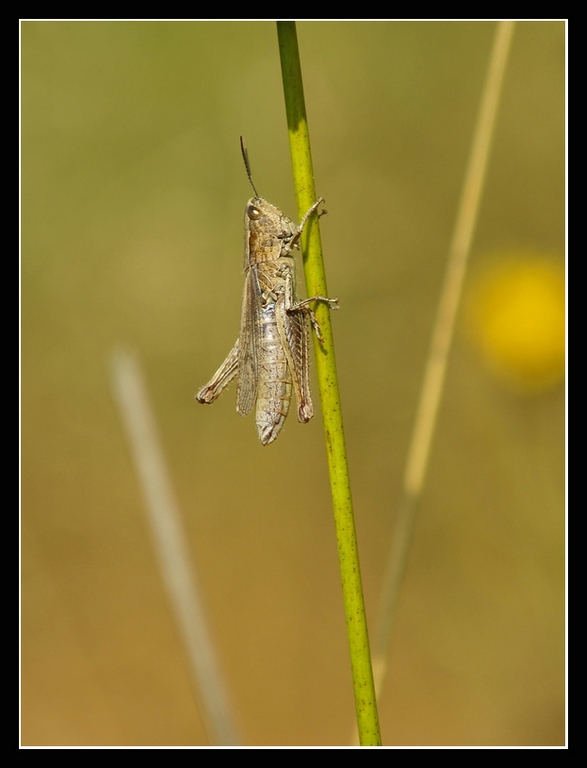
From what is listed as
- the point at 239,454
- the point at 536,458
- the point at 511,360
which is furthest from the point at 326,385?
the point at 239,454

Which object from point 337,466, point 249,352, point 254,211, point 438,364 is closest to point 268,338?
point 249,352

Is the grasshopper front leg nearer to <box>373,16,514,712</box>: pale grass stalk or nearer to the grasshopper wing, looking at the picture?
the grasshopper wing

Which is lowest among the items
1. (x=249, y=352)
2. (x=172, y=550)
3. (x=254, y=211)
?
(x=172, y=550)

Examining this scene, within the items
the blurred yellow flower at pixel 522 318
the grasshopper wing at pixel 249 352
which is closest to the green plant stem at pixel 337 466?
the grasshopper wing at pixel 249 352

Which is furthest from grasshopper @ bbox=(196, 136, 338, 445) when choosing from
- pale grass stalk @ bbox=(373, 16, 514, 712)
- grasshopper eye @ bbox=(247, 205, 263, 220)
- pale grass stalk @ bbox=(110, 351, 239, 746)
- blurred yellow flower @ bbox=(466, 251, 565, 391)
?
blurred yellow flower @ bbox=(466, 251, 565, 391)

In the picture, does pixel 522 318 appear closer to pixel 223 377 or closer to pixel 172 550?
pixel 223 377

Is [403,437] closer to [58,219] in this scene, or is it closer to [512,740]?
[512,740]
